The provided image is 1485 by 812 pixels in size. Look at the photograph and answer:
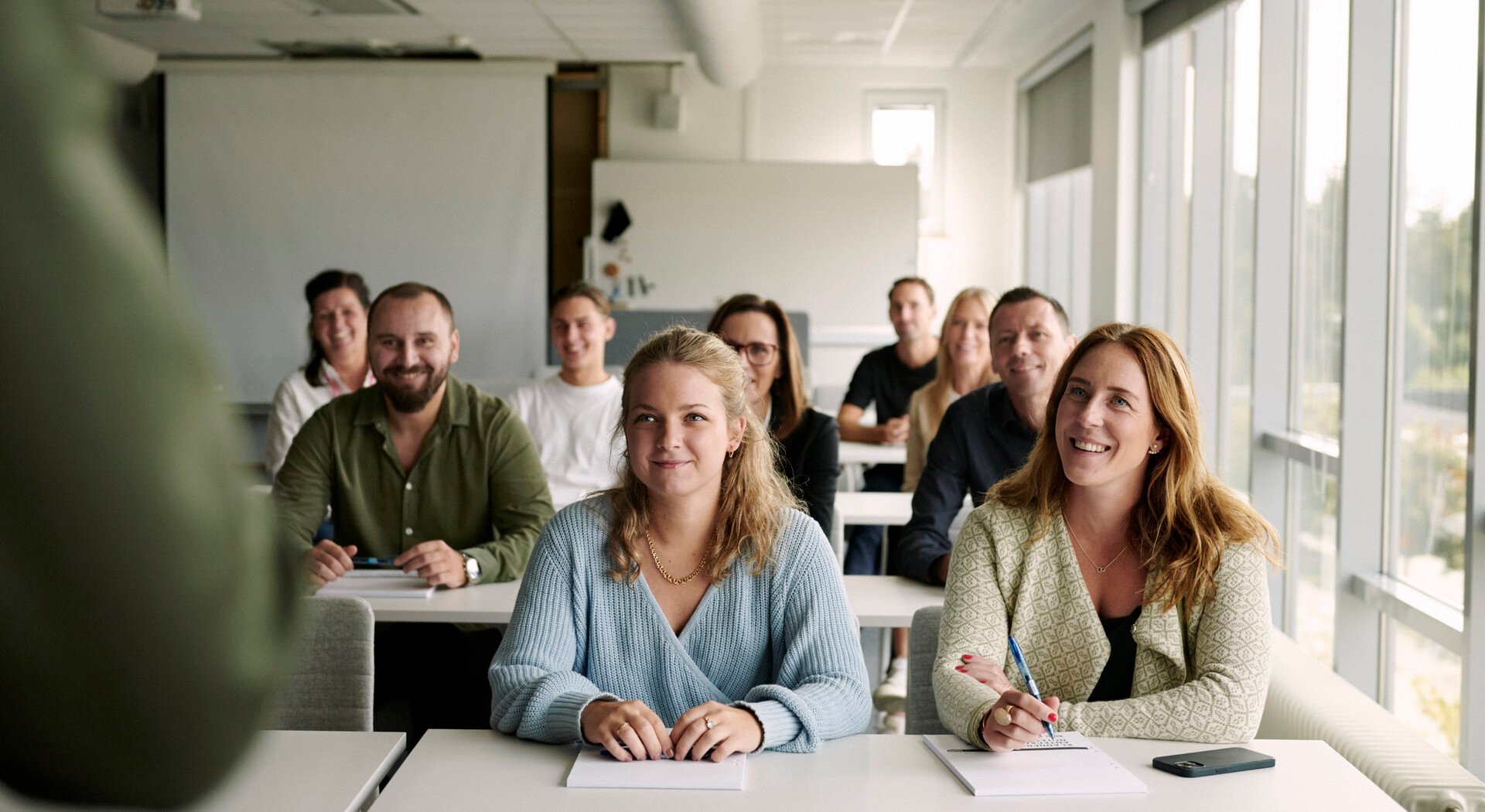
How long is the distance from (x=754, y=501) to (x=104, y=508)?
1933mm

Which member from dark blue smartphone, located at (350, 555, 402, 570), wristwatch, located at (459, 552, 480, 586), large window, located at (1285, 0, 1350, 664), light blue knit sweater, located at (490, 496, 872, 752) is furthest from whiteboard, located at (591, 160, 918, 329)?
light blue knit sweater, located at (490, 496, 872, 752)

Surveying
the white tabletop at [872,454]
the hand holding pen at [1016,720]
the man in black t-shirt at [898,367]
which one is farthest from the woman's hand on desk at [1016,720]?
the man in black t-shirt at [898,367]

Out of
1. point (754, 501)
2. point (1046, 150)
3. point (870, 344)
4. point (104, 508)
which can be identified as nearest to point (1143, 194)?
point (1046, 150)

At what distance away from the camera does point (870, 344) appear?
31.3 ft

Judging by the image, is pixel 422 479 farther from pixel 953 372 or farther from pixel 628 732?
pixel 953 372

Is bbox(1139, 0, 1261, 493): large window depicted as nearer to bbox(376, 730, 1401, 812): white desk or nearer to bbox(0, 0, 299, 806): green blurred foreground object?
bbox(376, 730, 1401, 812): white desk

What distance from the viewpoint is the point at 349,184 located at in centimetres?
943

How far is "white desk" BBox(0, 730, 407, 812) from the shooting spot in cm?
171

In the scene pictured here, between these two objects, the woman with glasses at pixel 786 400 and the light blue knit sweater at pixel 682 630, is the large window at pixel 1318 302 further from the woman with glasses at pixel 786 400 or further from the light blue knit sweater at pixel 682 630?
Result: the light blue knit sweater at pixel 682 630

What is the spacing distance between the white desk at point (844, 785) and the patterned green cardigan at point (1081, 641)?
0.09 m

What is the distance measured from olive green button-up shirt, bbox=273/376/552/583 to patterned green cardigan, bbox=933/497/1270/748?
1.43 metres

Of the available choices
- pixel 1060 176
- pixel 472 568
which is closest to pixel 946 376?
pixel 472 568

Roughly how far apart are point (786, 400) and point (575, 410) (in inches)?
36.4

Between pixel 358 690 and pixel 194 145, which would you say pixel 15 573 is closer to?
pixel 358 690
